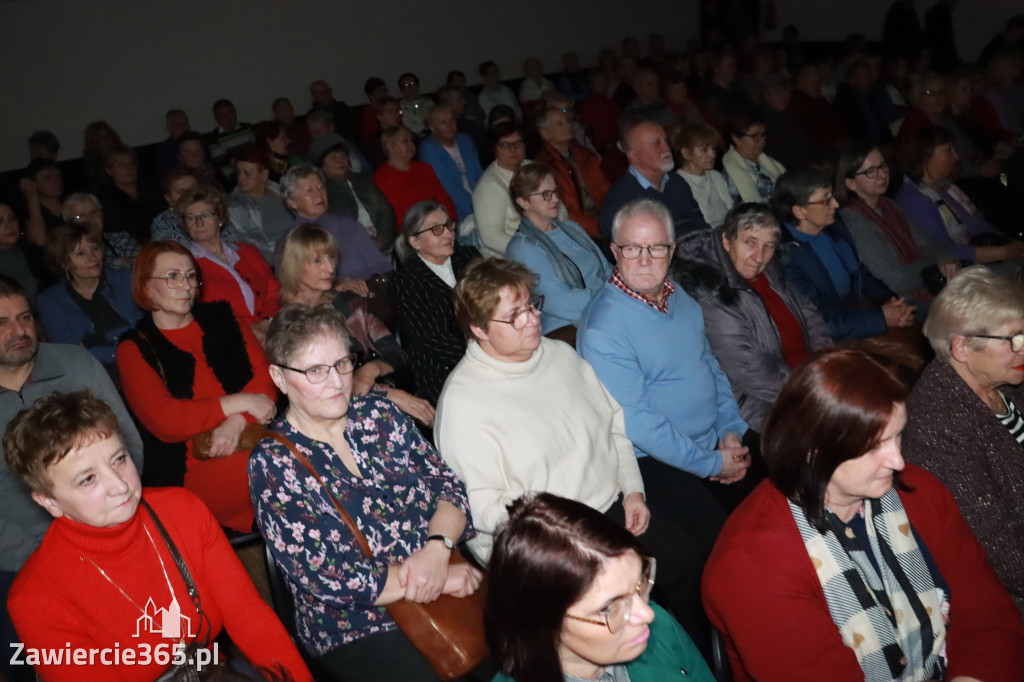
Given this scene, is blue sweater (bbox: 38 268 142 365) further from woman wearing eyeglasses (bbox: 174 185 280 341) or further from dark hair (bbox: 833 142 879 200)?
dark hair (bbox: 833 142 879 200)

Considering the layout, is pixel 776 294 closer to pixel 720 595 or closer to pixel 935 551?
pixel 935 551

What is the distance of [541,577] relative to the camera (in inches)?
54.4

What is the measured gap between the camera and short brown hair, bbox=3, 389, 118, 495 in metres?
1.72

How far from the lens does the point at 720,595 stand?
1.67 meters

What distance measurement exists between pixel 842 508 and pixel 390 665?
3.63 feet

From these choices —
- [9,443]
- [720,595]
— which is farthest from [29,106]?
[720,595]

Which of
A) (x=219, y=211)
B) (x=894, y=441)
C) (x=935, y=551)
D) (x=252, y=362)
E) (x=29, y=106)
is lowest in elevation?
(x=935, y=551)

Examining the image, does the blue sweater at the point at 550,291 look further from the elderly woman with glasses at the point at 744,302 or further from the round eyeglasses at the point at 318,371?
the round eyeglasses at the point at 318,371

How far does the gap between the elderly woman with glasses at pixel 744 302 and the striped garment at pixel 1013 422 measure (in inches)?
33.5

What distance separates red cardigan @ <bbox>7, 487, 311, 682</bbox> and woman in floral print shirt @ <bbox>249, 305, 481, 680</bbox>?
125 mm

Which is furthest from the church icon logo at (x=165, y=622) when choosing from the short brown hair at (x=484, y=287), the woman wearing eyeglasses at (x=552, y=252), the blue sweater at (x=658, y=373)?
the woman wearing eyeglasses at (x=552, y=252)

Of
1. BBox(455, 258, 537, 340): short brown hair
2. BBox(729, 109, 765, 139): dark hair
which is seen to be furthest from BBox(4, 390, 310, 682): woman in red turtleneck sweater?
BBox(729, 109, 765, 139): dark hair

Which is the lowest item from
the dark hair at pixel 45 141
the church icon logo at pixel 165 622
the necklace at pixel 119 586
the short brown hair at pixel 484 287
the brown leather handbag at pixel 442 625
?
the brown leather handbag at pixel 442 625

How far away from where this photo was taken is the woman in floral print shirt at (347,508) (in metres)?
1.93
